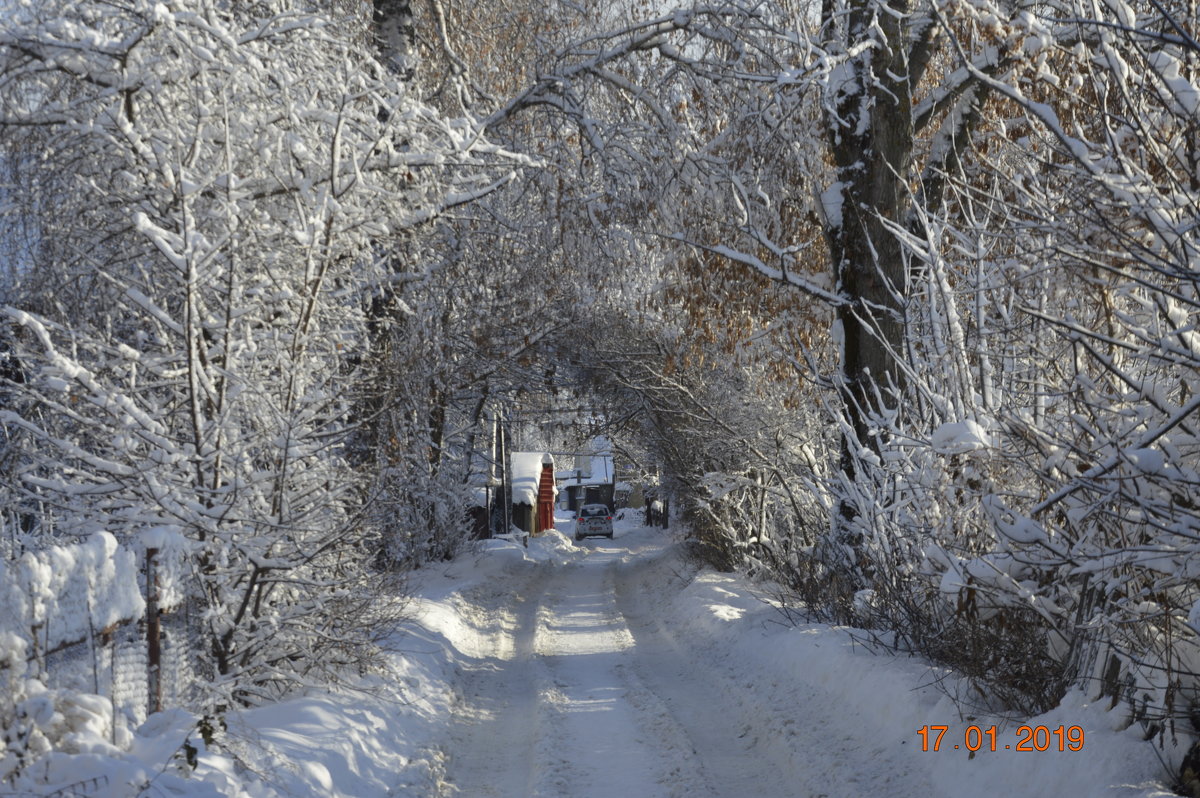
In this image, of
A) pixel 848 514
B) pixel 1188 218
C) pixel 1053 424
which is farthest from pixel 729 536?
pixel 1188 218

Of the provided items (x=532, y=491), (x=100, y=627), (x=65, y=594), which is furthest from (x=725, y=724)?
(x=532, y=491)

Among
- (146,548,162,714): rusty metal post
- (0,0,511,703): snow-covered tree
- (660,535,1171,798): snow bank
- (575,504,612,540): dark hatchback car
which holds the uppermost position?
(0,0,511,703): snow-covered tree

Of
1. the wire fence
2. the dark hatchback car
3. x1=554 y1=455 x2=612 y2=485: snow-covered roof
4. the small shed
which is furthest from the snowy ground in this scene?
x1=554 y1=455 x2=612 y2=485: snow-covered roof

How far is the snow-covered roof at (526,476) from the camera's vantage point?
43656 millimetres

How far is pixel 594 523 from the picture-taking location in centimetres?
4856

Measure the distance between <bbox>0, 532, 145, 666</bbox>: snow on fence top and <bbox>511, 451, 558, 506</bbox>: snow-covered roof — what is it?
38104 mm

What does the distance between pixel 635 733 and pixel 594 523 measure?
1606 inches

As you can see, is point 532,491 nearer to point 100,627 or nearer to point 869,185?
point 869,185

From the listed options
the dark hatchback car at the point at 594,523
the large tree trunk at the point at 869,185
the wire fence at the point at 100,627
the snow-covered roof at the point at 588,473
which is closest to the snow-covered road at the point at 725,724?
the wire fence at the point at 100,627

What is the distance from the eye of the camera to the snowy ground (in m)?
4.79

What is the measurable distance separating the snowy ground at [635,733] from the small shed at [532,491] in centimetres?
3057

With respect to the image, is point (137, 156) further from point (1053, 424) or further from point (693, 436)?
point (693, 436)

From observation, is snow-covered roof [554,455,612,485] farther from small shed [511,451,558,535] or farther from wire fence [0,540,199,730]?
wire fence [0,540,199,730]

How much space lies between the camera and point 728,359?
1591cm
